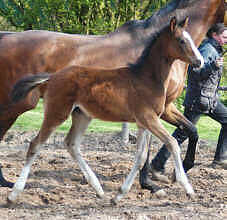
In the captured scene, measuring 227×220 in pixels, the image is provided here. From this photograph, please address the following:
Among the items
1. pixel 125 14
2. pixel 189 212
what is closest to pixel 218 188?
pixel 189 212

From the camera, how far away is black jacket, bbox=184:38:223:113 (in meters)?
5.87

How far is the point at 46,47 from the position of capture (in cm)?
580

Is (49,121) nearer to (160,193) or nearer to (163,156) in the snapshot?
(160,193)

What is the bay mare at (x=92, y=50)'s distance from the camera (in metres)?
5.54

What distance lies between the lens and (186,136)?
6.09m

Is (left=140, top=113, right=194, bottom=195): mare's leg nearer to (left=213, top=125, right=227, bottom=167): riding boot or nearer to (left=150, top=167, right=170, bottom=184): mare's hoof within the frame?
(left=150, top=167, right=170, bottom=184): mare's hoof

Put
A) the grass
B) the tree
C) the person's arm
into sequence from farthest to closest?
the grass, the tree, the person's arm

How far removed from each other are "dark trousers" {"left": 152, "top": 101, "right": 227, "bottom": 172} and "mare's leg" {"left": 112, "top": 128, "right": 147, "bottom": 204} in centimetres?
111

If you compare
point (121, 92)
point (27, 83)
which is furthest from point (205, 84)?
point (27, 83)

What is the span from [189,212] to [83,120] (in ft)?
5.13

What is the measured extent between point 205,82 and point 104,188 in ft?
5.78

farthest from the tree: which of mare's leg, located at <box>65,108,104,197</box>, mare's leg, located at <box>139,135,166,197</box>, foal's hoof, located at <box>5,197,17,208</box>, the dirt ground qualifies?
foal's hoof, located at <box>5,197,17,208</box>

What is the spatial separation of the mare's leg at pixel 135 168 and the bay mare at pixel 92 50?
0.64 m

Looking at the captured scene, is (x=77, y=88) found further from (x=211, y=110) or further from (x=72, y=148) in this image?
(x=211, y=110)
